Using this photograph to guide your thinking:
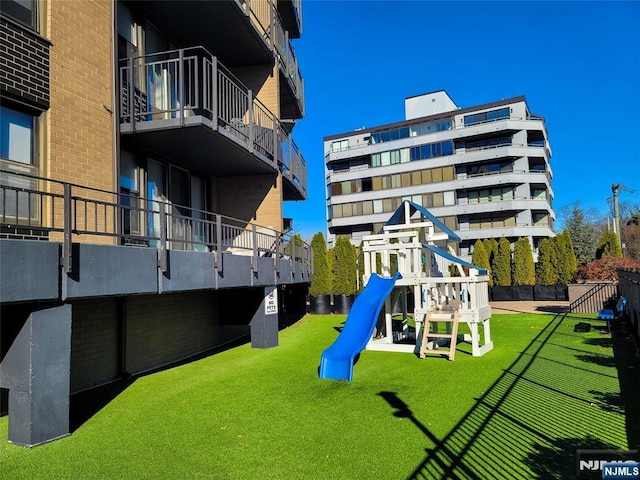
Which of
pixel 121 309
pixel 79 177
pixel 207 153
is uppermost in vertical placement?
pixel 207 153

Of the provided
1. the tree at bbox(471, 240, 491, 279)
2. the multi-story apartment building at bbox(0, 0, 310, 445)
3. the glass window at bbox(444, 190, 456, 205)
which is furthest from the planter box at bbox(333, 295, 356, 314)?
the glass window at bbox(444, 190, 456, 205)

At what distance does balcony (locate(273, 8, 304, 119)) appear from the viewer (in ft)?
52.1

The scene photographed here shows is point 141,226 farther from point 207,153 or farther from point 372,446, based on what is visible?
point 372,446

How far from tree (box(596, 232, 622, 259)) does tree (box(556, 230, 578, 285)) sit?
1.79m

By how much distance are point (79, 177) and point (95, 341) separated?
3018 mm

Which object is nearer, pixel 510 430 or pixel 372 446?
pixel 372 446

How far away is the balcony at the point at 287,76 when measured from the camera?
1587cm

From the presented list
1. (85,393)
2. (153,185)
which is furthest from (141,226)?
(85,393)

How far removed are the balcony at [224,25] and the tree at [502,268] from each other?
74.2ft

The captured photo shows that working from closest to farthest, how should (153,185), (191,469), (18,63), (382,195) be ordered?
1. (191,469)
2. (18,63)
3. (153,185)
4. (382,195)

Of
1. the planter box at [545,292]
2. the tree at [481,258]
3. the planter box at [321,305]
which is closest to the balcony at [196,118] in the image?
the planter box at [321,305]

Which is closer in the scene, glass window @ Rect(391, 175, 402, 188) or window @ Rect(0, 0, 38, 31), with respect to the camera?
window @ Rect(0, 0, 38, 31)

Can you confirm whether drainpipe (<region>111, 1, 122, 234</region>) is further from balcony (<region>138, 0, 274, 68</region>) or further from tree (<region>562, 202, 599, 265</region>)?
tree (<region>562, 202, 599, 265</region>)

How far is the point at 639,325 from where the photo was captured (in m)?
10.1
